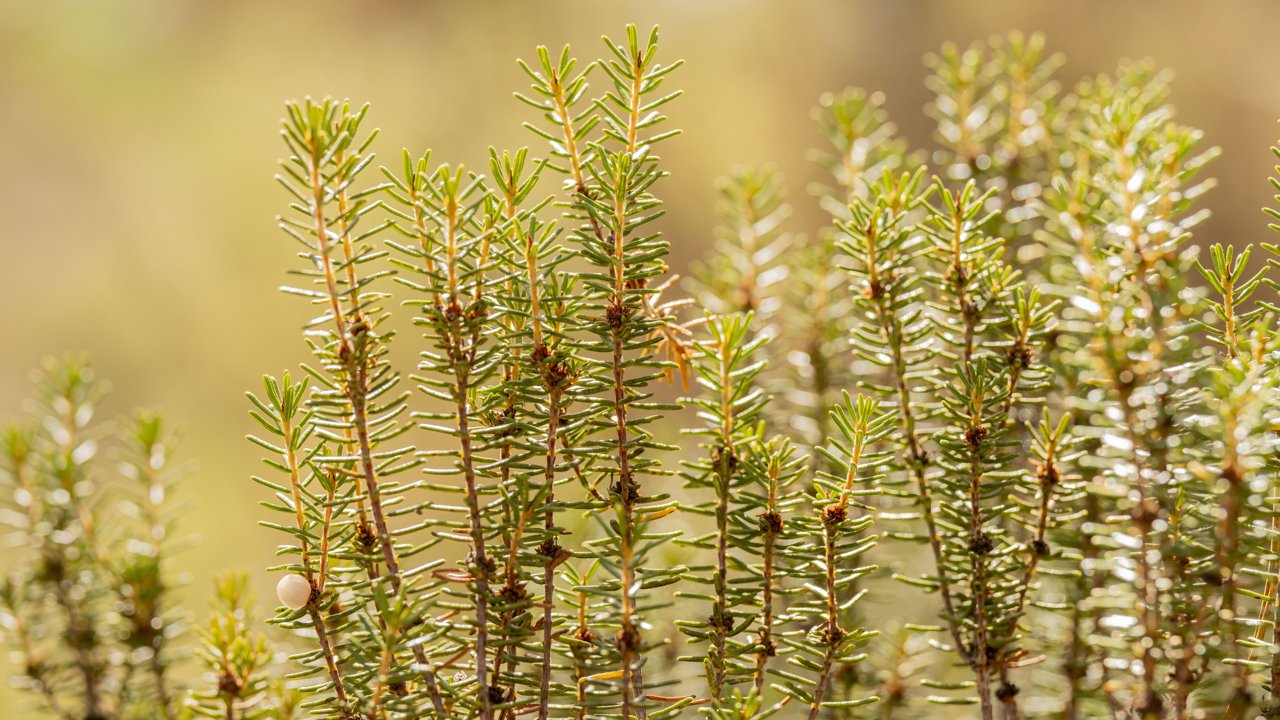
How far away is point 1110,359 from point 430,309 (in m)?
0.19

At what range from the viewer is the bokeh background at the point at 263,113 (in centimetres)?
125

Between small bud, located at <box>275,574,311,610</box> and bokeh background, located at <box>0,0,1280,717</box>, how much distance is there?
997 millimetres

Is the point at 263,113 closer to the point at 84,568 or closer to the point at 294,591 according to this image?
the point at 84,568

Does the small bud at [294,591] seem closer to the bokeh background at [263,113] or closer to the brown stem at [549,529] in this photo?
the brown stem at [549,529]

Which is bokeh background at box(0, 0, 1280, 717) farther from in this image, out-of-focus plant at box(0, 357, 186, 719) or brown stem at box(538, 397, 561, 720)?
brown stem at box(538, 397, 561, 720)

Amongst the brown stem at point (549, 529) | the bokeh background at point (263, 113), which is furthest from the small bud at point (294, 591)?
the bokeh background at point (263, 113)

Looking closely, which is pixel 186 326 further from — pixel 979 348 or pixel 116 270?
pixel 979 348

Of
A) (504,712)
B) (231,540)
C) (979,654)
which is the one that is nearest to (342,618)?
(504,712)

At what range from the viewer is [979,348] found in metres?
0.32

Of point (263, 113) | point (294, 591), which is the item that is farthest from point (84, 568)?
point (263, 113)

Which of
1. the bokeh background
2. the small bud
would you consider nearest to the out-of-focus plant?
the small bud

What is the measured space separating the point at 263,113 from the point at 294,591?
4.14ft

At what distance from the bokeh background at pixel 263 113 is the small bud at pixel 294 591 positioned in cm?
100

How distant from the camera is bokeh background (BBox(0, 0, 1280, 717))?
1253mm
